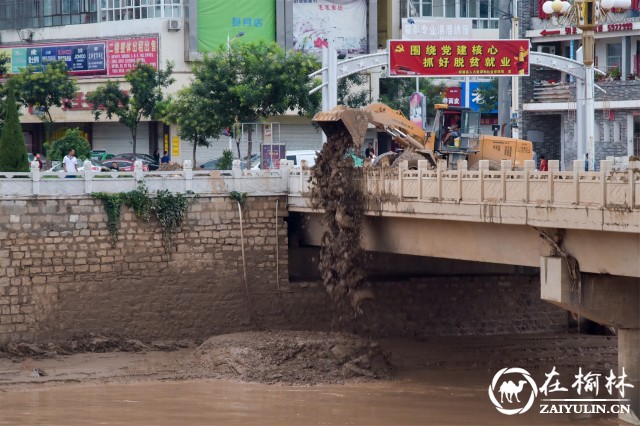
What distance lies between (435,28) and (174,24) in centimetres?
1068

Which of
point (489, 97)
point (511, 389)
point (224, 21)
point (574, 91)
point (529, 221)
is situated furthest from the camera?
point (489, 97)

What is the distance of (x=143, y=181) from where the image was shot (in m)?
29.2

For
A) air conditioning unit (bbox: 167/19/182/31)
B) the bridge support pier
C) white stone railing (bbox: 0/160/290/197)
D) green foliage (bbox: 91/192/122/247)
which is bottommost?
the bridge support pier

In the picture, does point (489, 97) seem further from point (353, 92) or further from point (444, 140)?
point (444, 140)

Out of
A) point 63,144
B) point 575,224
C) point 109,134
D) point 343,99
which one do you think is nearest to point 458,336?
point 575,224

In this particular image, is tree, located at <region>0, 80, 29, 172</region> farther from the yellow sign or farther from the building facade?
the yellow sign

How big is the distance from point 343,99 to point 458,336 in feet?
59.8

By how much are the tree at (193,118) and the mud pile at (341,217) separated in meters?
13.3

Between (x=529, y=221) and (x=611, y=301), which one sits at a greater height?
(x=529, y=221)

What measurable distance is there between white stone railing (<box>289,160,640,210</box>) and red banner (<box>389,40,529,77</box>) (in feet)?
17.4

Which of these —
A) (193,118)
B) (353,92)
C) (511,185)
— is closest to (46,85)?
(193,118)

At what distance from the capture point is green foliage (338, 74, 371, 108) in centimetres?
4738

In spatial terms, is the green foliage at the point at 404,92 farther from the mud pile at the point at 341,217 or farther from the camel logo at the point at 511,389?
the camel logo at the point at 511,389

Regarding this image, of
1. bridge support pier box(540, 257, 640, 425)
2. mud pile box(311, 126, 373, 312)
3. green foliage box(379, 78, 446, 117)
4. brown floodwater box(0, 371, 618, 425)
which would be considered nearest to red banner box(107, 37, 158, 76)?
green foliage box(379, 78, 446, 117)
